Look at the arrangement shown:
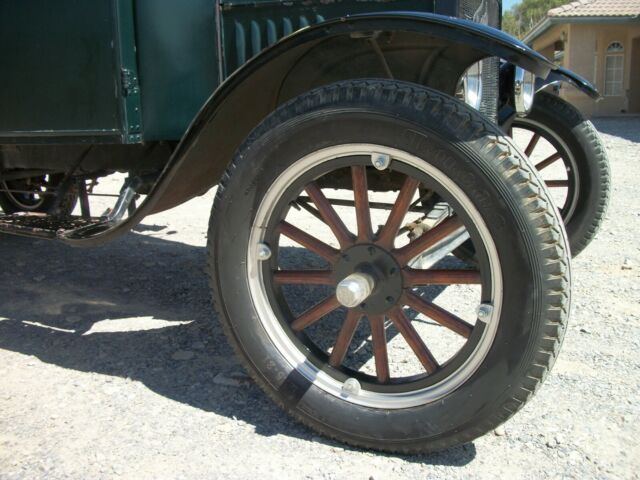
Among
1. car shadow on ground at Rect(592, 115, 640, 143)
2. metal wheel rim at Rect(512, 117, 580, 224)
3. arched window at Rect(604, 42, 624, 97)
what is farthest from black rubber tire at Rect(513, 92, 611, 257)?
arched window at Rect(604, 42, 624, 97)

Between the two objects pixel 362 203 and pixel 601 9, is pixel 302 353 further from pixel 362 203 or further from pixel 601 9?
pixel 601 9

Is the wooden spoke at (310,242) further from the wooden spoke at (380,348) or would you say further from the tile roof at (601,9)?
the tile roof at (601,9)

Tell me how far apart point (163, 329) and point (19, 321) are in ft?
2.68

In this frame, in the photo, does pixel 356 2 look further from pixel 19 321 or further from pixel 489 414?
pixel 19 321

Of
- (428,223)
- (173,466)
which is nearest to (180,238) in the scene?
(428,223)

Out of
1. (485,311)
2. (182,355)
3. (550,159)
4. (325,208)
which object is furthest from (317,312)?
(550,159)

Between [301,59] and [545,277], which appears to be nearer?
[545,277]

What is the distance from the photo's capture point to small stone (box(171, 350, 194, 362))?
9.48ft

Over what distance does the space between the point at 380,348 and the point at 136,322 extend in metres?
1.63

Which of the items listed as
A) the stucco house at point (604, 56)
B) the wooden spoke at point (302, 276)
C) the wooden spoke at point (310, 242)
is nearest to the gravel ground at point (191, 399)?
the wooden spoke at point (302, 276)

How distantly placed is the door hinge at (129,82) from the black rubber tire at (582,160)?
229 cm

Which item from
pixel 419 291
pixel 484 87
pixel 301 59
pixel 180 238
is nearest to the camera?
pixel 301 59

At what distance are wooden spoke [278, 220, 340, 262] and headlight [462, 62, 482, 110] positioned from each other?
1.08m

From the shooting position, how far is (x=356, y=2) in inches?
99.8
